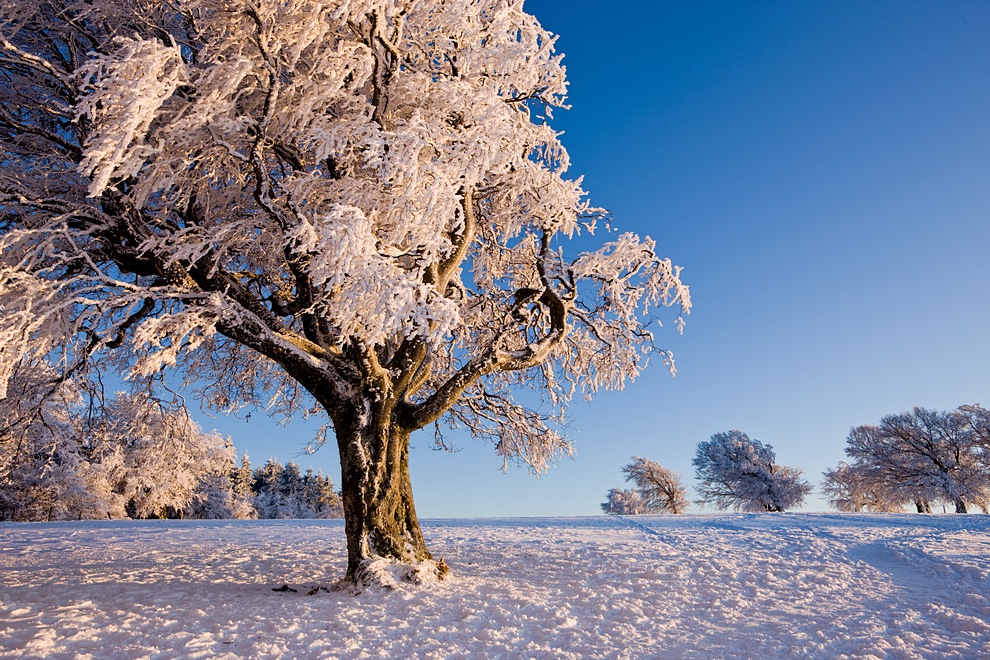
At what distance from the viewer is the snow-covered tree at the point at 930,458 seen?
29.3 meters

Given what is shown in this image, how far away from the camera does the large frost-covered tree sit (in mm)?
5641

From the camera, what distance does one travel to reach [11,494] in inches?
1032

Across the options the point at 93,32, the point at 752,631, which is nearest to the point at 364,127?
the point at 93,32

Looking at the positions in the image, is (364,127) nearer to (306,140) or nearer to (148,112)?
(306,140)

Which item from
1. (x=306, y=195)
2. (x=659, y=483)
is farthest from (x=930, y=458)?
(x=306, y=195)

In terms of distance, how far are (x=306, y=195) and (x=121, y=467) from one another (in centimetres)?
2555

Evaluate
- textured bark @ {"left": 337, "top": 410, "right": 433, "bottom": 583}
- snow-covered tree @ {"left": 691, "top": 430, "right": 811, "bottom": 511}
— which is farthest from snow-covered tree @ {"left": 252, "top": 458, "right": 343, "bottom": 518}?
textured bark @ {"left": 337, "top": 410, "right": 433, "bottom": 583}

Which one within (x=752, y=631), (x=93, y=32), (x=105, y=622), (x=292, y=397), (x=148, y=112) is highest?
(x=93, y=32)

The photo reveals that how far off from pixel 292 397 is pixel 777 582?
358 inches

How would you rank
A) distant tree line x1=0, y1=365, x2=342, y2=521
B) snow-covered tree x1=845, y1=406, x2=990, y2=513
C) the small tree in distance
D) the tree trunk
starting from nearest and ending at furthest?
1. the tree trunk
2. distant tree line x1=0, y1=365, x2=342, y2=521
3. snow-covered tree x1=845, y1=406, x2=990, y2=513
4. the small tree in distance

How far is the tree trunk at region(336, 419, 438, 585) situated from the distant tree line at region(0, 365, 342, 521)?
4.42 meters

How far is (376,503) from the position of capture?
727 cm

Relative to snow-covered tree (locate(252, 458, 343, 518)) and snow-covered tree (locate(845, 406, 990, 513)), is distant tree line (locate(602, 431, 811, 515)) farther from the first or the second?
snow-covered tree (locate(252, 458, 343, 518))

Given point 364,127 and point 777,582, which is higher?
point 364,127
